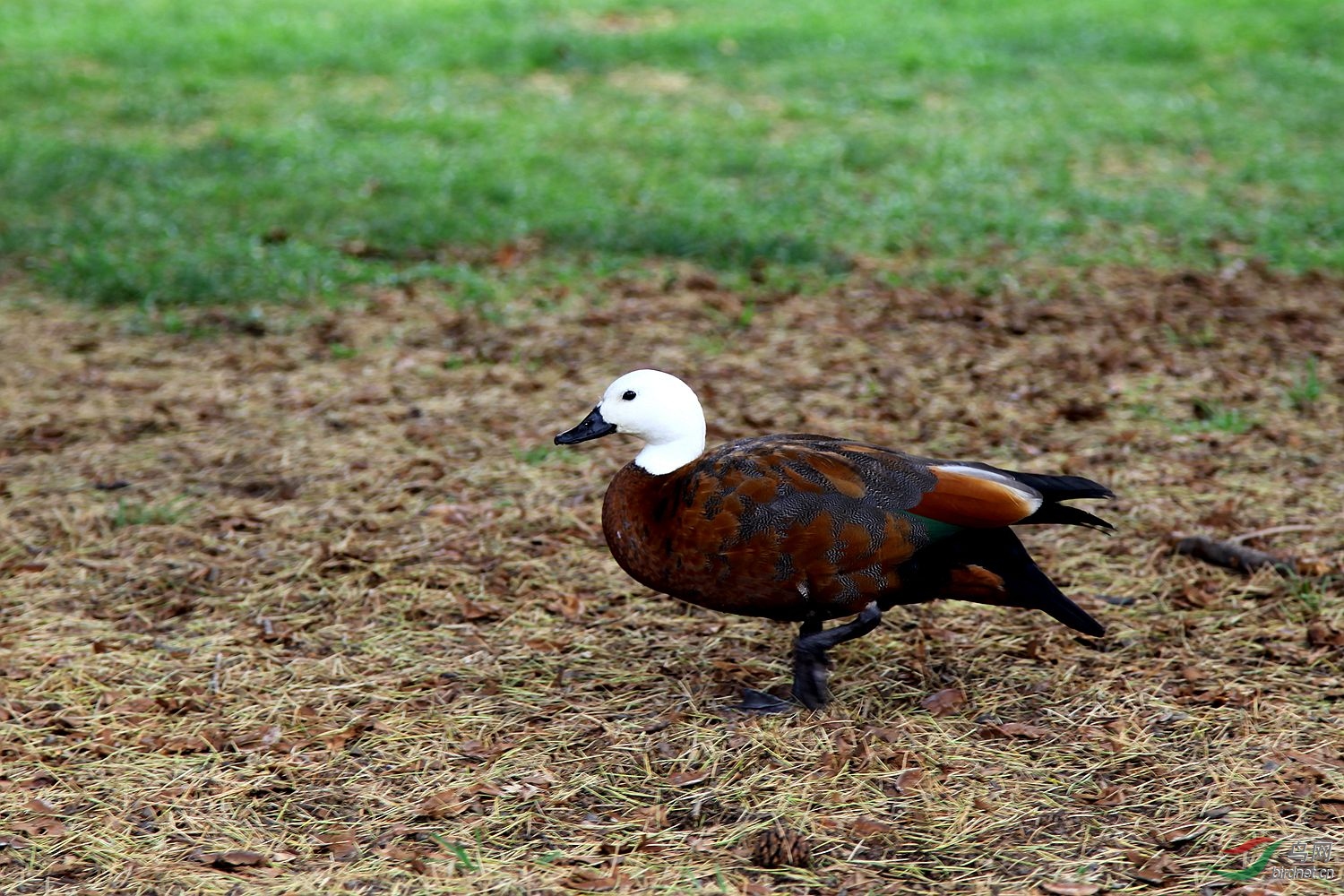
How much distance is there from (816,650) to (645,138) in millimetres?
6559

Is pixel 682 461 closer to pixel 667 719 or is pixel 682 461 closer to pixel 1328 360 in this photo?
pixel 667 719

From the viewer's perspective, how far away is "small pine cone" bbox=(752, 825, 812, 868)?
2865 millimetres

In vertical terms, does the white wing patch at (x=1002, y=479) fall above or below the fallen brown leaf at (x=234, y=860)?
above

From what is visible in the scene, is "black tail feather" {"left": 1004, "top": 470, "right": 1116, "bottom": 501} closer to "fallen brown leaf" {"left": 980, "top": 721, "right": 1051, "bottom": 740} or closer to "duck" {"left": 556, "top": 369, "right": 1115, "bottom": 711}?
"duck" {"left": 556, "top": 369, "right": 1115, "bottom": 711}

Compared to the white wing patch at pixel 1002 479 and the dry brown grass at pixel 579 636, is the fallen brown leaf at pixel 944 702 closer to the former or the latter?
the dry brown grass at pixel 579 636

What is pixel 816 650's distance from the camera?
11.2ft

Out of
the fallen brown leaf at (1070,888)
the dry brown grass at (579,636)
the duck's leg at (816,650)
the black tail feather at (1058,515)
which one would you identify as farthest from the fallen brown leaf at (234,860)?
the black tail feather at (1058,515)

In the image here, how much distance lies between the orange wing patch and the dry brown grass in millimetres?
Answer: 511

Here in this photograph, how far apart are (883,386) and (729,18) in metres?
8.40

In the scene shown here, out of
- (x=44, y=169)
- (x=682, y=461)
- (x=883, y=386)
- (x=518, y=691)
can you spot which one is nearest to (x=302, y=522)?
(x=518, y=691)

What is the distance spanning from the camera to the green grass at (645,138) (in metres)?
7.34

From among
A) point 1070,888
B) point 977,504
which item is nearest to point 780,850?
point 1070,888

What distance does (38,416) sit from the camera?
216 inches

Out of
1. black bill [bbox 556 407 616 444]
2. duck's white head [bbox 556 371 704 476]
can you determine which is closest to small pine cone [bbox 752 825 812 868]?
duck's white head [bbox 556 371 704 476]
